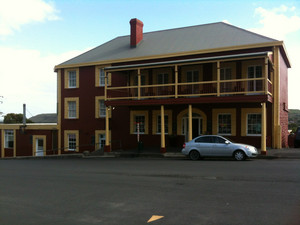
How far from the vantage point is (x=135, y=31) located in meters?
26.7

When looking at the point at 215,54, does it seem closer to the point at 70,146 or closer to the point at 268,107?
the point at 268,107

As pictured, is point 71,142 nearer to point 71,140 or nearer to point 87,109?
point 71,140

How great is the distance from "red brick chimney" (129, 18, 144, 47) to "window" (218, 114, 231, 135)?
10.4 m

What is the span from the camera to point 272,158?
1584 centimetres

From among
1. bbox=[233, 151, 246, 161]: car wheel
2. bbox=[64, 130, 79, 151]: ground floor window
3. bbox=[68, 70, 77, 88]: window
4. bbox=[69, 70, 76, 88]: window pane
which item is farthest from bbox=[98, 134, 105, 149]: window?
bbox=[233, 151, 246, 161]: car wheel

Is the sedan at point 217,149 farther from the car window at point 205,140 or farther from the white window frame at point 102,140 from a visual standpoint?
the white window frame at point 102,140

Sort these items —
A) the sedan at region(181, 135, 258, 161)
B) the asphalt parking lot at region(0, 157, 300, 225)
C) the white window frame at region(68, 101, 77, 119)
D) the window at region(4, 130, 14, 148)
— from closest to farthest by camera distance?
the asphalt parking lot at region(0, 157, 300, 225), the sedan at region(181, 135, 258, 161), the white window frame at region(68, 101, 77, 119), the window at region(4, 130, 14, 148)

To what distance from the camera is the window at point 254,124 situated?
1988cm

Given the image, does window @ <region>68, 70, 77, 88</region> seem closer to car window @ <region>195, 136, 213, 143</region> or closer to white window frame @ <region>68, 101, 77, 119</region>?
white window frame @ <region>68, 101, 77, 119</region>

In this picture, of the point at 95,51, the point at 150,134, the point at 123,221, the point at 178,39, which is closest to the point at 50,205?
the point at 123,221

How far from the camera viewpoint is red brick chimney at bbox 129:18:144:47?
26550 millimetres

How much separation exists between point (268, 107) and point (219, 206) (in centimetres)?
1462

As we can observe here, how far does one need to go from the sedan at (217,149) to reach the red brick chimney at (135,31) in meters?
13.2

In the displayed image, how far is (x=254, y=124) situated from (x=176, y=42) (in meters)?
9.24
